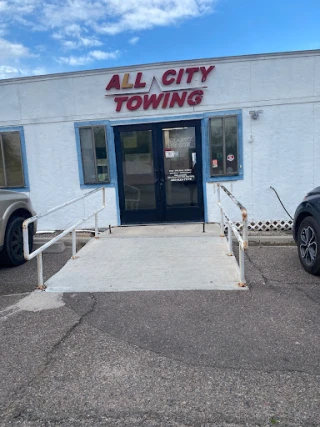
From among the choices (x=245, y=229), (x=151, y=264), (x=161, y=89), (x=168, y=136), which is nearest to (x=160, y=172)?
(x=168, y=136)

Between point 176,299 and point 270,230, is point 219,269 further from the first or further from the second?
point 270,230

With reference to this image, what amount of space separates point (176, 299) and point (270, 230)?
4.32 meters

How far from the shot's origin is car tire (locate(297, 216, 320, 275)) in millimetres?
4875

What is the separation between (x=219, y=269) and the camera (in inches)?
202

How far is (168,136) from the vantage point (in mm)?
7918

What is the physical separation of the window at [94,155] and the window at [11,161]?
1.47 m

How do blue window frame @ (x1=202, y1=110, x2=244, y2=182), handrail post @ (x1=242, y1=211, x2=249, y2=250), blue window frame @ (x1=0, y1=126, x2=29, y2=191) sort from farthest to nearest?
blue window frame @ (x1=0, y1=126, x2=29, y2=191), blue window frame @ (x1=202, y1=110, x2=244, y2=182), handrail post @ (x1=242, y1=211, x2=249, y2=250)

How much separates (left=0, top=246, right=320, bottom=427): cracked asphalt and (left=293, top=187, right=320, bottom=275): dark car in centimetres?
49

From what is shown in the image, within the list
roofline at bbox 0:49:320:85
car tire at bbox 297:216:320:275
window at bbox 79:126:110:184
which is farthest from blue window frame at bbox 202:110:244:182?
car tire at bbox 297:216:320:275

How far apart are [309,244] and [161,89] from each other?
4501 millimetres

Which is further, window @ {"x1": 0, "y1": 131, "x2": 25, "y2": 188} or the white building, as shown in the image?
window @ {"x1": 0, "y1": 131, "x2": 25, "y2": 188}

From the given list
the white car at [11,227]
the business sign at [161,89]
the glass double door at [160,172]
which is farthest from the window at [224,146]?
the white car at [11,227]

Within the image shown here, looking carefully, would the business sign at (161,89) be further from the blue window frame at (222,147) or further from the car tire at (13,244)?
the car tire at (13,244)

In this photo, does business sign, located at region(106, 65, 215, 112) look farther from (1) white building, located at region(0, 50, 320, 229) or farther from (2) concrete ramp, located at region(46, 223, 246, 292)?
(2) concrete ramp, located at region(46, 223, 246, 292)
